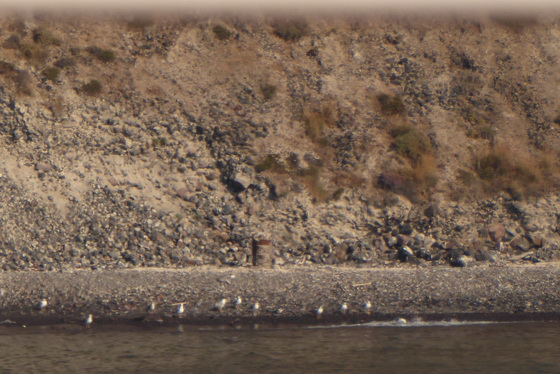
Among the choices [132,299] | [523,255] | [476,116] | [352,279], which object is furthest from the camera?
[476,116]

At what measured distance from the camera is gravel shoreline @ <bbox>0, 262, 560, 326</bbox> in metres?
15.3

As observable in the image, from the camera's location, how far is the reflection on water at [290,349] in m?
12.7

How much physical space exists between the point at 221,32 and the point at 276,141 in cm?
550

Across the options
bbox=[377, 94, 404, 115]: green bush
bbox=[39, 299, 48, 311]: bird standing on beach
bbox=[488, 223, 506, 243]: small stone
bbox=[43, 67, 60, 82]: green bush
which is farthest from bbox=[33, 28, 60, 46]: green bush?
bbox=[488, 223, 506, 243]: small stone

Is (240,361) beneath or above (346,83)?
beneath

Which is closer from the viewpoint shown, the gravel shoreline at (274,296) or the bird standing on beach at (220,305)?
the gravel shoreline at (274,296)

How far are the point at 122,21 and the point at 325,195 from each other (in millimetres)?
10433

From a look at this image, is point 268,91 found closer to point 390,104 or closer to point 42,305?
point 390,104

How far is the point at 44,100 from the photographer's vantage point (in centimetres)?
2280

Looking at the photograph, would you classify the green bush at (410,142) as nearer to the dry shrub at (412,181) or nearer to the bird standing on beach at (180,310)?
the dry shrub at (412,181)

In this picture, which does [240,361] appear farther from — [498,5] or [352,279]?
[498,5]

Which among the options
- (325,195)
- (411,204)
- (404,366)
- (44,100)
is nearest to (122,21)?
(44,100)

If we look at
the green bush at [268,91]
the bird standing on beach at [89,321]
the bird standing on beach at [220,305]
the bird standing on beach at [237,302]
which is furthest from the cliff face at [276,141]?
the bird standing on beach at [220,305]

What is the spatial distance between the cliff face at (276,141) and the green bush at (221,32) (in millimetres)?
56
